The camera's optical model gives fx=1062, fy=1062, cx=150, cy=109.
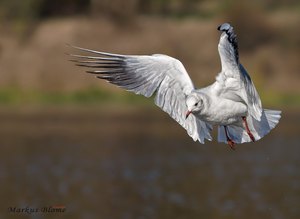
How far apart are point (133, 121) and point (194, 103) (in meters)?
13.5

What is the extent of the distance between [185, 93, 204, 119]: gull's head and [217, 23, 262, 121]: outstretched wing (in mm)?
333

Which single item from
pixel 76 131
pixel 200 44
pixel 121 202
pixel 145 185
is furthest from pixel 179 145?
pixel 200 44

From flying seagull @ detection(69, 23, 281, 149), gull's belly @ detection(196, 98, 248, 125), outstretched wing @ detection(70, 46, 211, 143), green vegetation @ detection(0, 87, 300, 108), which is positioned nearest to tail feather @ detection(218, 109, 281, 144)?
flying seagull @ detection(69, 23, 281, 149)

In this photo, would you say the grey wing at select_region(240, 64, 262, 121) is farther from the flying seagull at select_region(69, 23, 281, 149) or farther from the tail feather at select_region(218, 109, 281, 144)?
the tail feather at select_region(218, 109, 281, 144)

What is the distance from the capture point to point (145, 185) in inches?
638

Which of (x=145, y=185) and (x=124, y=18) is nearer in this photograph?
(x=145, y=185)

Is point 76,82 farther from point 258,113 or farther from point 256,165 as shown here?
point 258,113

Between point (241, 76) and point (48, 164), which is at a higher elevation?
point (241, 76)

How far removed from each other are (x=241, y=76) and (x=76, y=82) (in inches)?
659

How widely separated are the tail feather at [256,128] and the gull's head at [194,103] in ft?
2.58

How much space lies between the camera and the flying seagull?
1000 cm


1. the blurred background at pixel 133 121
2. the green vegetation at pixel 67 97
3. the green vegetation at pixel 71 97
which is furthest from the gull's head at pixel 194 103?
the green vegetation at pixel 67 97

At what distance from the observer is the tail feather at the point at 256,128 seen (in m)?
10.6

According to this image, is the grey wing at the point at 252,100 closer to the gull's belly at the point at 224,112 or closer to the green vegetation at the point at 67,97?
the gull's belly at the point at 224,112
